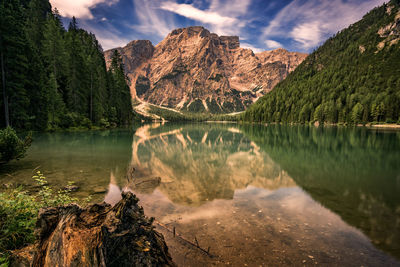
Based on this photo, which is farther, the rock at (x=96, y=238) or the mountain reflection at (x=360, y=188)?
the mountain reflection at (x=360, y=188)

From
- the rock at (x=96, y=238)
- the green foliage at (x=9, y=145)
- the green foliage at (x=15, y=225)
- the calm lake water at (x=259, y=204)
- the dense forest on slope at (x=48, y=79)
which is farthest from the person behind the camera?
the dense forest on slope at (x=48, y=79)

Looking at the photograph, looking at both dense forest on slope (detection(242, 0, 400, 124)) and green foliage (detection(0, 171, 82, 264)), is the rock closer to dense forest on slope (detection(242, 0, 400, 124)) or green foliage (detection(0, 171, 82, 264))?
green foliage (detection(0, 171, 82, 264))

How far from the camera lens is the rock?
3113 mm

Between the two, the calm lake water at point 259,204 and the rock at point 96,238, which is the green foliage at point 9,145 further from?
the rock at point 96,238

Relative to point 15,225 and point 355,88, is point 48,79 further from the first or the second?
point 355,88

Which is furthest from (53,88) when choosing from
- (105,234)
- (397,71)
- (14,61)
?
(397,71)

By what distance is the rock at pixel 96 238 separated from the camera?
10.2 ft

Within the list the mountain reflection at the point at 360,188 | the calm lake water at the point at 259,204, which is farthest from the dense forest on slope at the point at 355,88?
the calm lake water at the point at 259,204

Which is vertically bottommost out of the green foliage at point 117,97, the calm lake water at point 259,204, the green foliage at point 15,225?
the calm lake water at point 259,204

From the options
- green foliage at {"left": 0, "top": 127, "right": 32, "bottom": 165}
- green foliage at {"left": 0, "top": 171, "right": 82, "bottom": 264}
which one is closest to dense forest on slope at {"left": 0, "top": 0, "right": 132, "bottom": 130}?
green foliage at {"left": 0, "top": 127, "right": 32, "bottom": 165}

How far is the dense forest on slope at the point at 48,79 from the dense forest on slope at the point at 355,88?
120m

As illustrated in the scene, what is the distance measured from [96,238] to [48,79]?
52826mm

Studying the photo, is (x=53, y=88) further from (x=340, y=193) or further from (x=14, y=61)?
(x=340, y=193)

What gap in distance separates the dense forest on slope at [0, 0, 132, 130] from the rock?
37892mm
